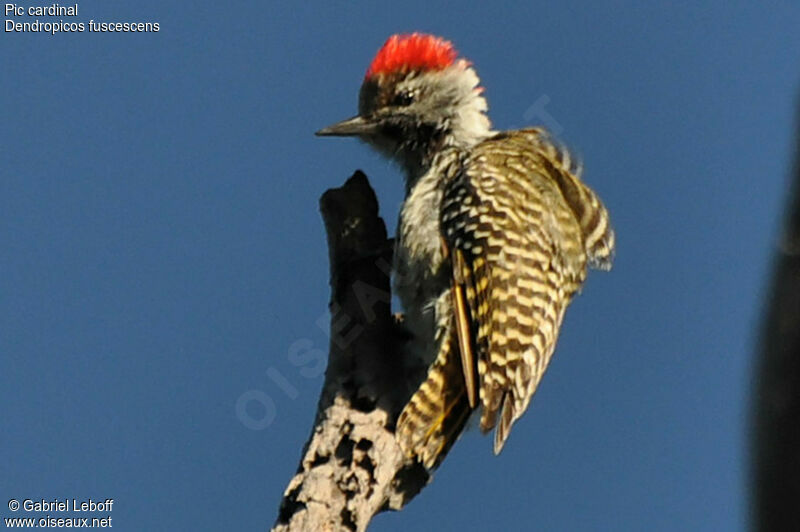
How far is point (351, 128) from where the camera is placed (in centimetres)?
554

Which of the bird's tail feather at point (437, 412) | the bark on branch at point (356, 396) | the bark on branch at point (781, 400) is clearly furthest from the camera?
the bird's tail feather at point (437, 412)

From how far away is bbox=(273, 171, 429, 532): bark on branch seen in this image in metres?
3.80

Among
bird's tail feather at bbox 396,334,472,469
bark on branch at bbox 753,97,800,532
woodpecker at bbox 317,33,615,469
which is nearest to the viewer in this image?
bark on branch at bbox 753,97,800,532

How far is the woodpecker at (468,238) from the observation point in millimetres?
4457

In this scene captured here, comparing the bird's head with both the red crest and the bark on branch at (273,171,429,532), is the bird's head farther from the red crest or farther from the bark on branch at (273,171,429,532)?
Answer: the bark on branch at (273,171,429,532)

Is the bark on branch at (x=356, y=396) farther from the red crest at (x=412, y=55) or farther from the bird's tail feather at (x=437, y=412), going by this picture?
the red crest at (x=412, y=55)

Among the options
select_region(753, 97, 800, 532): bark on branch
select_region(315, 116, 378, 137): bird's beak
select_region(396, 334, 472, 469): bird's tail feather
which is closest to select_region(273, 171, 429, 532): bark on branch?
select_region(396, 334, 472, 469): bird's tail feather

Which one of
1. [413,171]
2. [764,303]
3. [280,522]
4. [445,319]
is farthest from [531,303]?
[764,303]

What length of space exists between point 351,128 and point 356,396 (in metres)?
1.75

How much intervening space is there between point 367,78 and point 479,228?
1266mm

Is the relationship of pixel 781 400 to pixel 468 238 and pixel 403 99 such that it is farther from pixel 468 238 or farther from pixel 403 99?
pixel 403 99

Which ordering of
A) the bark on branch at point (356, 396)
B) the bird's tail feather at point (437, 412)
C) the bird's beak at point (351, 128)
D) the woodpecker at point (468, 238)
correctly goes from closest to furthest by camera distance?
the bark on branch at point (356, 396), the bird's tail feather at point (437, 412), the woodpecker at point (468, 238), the bird's beak at point (351, 128)

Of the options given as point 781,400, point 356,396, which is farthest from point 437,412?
point 781,400

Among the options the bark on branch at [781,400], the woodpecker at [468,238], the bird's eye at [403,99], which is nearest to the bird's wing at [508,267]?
the woodpecker at [468,238]
